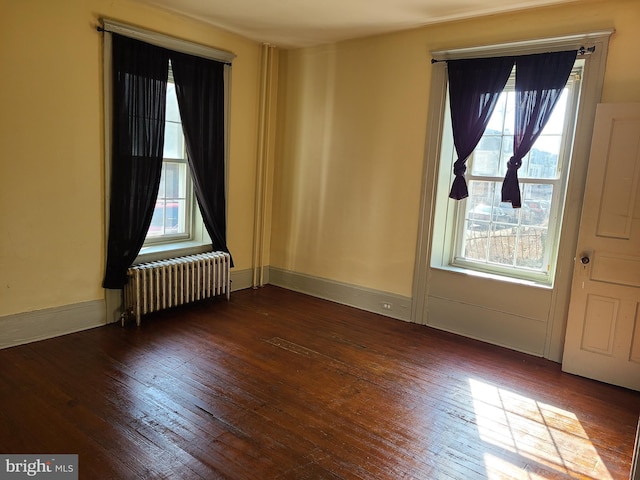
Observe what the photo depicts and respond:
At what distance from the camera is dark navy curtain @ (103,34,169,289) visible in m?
3.85

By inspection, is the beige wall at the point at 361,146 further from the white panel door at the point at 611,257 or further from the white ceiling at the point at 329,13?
A: the white panel door at the point at 611,257

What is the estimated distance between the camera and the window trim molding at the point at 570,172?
3416 mm

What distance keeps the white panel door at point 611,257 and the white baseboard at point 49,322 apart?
4.04m

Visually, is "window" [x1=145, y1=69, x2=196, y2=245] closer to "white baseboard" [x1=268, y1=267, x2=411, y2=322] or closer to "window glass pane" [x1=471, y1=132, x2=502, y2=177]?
"white baseboard" [x1=268, y1=267, x2=411, y2=322]

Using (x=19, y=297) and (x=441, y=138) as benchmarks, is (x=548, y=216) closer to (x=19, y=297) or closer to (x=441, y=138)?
(x=441, y=138)

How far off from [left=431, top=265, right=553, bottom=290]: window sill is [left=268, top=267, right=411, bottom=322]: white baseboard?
52cm

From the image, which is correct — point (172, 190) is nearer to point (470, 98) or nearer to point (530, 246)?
point (470, 98)

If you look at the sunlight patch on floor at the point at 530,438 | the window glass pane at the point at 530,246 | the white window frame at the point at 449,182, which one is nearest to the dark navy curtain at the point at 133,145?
the white window frame at the point at 449,182

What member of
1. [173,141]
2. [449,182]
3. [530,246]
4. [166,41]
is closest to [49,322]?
[173,141]

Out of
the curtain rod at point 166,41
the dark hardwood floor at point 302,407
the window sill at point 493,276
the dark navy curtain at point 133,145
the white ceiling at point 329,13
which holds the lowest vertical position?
the dark hardwood floor at point 302,407

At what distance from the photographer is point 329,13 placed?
3947 millimetres

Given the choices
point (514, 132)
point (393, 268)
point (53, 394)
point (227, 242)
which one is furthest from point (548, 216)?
point (53, 394)

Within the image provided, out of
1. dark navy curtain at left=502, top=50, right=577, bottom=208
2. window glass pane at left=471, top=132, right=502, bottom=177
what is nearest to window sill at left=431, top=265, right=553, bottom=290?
dark navy curtain at left=502, top=50, right=577, bottom=208

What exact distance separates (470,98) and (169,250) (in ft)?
10.6
